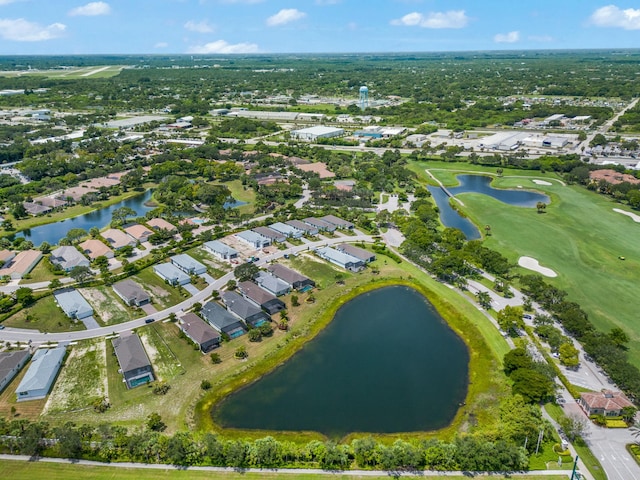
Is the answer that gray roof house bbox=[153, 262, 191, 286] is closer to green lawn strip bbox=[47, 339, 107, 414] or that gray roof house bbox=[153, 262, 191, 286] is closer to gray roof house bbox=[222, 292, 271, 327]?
gray roof house bbox=[222, 292, 271, 327]

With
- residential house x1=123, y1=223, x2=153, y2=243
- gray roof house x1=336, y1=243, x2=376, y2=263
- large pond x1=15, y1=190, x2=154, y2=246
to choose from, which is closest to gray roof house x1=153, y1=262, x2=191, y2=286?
residential house x1=123, y1=223, x2=153, y2=243

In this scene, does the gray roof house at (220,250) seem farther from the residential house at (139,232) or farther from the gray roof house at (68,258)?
the gray roof house at (68,258)

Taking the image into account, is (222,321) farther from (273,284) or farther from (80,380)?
(80,380)

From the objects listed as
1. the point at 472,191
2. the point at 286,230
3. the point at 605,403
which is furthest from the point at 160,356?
the point at 472,191

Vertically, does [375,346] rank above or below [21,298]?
below

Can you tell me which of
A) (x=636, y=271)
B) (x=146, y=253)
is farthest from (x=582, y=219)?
(x=146, y=253)

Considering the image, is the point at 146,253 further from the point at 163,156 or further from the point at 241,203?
the point at 163,156
